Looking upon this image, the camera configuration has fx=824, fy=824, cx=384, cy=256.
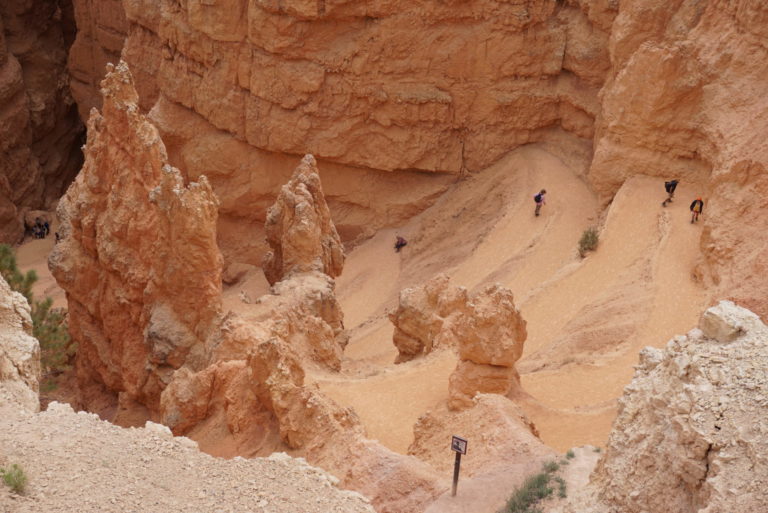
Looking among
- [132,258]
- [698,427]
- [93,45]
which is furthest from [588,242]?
[93,45]

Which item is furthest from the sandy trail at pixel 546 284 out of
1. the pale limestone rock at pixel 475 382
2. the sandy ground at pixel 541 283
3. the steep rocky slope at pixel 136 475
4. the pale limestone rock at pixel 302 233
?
the steep rocky slope at pixel 136 475

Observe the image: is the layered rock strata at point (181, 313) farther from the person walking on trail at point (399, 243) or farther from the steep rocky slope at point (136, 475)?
the person walking on trail at point (399, 243)

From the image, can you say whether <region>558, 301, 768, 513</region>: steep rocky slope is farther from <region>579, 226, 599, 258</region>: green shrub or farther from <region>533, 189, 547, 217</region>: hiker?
<region>533, 189, 547, 217</region>: hiker

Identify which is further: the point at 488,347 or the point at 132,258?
the point at 132,258

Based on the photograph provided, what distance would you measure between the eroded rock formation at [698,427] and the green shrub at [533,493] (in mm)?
1468

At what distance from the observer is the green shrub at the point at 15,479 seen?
26.6 feet

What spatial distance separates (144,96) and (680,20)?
22668mm

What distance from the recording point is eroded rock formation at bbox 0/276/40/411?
10.5 m

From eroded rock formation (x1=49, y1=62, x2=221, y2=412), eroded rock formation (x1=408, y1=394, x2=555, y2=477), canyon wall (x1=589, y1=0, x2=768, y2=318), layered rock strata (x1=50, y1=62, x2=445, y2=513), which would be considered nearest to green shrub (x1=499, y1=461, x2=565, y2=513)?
eroded rock formation (x1=408, y1=394, x2=555, y2=477)

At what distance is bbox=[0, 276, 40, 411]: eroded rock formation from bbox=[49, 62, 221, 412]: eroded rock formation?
6.13 metres

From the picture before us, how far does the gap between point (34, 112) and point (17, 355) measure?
102ft

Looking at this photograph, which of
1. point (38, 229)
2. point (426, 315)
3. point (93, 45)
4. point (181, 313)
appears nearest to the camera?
point (181, 313)

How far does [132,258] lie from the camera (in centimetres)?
1933

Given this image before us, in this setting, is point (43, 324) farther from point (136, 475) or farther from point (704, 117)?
point (704, 117)
